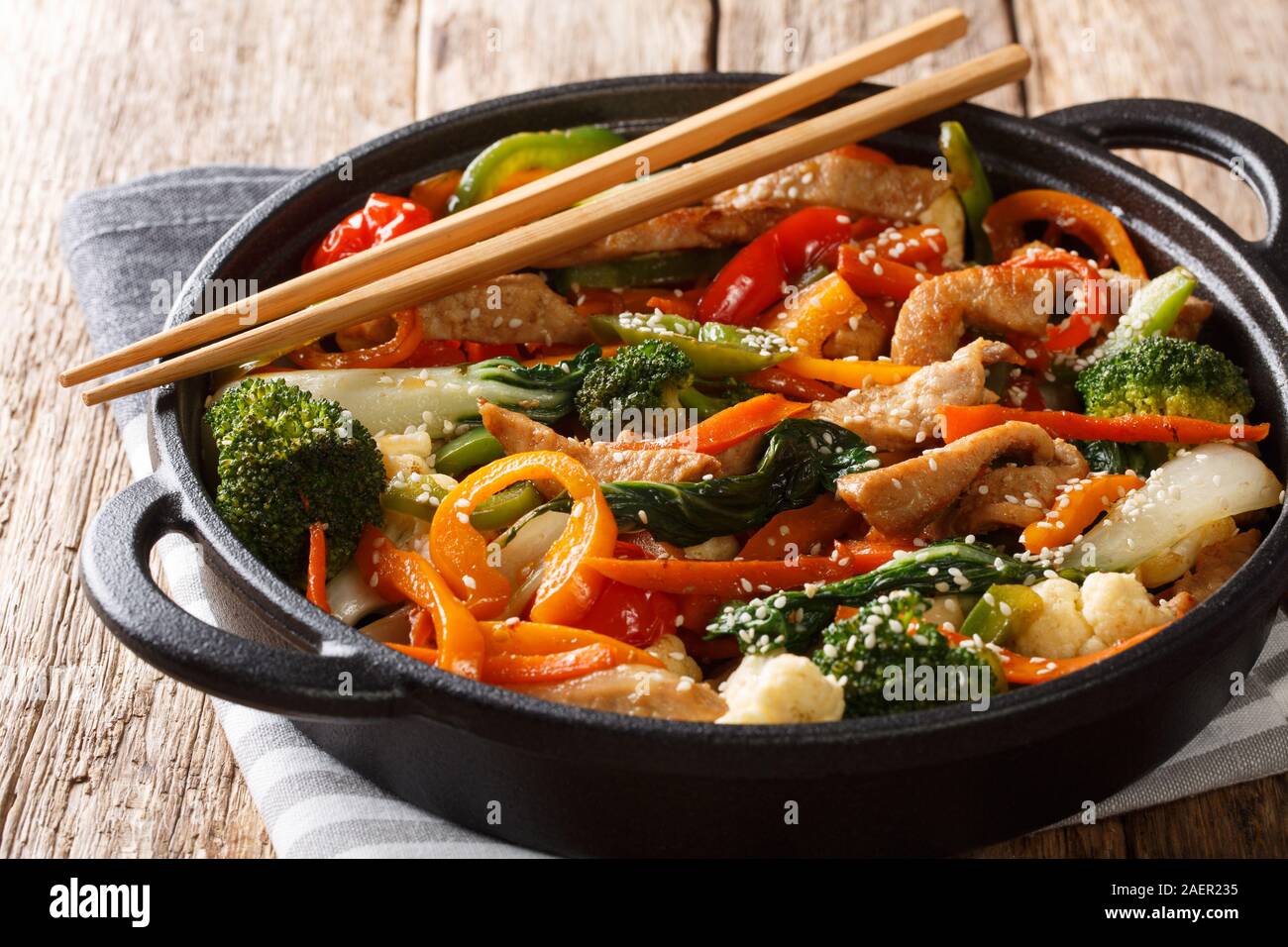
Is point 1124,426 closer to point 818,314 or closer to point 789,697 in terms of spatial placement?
point 818,314

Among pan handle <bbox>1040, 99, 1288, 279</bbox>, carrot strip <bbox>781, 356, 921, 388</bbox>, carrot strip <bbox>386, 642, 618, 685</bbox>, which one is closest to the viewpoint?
carrot strip <bbox>386, 642, 618, 685</bbox>

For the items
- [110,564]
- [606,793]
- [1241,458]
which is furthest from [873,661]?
[110,564]

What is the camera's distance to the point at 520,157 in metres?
3.80

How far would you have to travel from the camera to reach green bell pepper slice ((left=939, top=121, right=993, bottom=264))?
3.87 metres

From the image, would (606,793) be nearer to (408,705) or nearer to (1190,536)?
(408,705)

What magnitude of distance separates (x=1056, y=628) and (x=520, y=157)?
191 centimetres

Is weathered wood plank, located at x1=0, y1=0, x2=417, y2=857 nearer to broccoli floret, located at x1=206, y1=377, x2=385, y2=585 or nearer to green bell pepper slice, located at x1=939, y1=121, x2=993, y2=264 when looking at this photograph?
broccoli floret, located at x1=206, y1=377, x2=385, y2=585

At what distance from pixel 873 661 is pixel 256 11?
4151 millimetres

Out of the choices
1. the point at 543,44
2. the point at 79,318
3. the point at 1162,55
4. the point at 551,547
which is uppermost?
the point at 543,44

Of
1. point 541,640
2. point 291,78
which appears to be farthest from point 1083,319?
point 291,78

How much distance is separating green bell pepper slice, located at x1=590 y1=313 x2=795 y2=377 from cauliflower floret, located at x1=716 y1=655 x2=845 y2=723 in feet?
3.23

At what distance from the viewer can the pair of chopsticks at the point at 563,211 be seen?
3.19 m

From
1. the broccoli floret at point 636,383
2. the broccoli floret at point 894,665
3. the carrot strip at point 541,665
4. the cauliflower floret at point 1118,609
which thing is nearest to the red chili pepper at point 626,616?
the carrot strip at point 541,665

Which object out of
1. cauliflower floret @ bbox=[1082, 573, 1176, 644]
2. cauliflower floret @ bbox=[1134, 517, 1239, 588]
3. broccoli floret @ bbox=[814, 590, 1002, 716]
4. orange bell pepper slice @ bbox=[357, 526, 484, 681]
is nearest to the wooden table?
orange bell pepper slice @ bbox=[357, 526, 484, 681]
